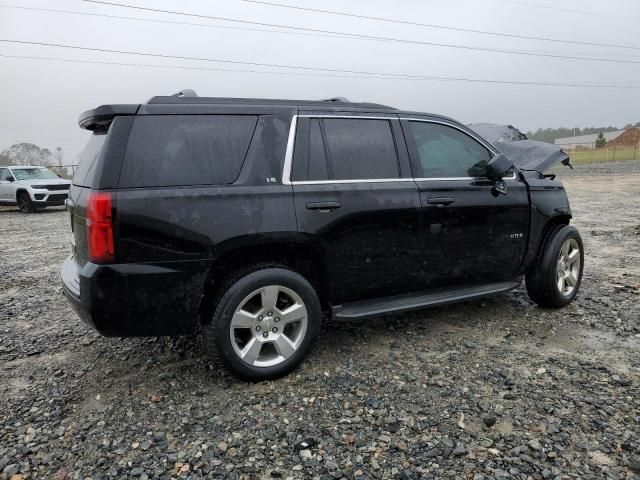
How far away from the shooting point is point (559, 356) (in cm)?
372

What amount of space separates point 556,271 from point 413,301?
5.30ft

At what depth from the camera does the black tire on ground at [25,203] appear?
52.5ft

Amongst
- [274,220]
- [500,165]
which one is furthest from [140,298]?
[500,165]

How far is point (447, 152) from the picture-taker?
4.21 metres

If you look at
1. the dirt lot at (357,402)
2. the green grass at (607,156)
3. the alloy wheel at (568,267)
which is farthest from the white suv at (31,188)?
the green grass at (607,156)

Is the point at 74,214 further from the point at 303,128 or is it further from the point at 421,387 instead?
the point at 421,387

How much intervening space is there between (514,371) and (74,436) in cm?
277

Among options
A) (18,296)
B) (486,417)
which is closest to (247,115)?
(486,417)

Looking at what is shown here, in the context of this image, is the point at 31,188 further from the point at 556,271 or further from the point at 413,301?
the point at 556,271

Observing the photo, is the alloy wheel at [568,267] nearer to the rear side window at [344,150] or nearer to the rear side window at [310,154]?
the rear side window at [344,150]

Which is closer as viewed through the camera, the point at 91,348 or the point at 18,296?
the point at 91,348

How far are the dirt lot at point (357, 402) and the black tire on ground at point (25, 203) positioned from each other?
42.2 ft

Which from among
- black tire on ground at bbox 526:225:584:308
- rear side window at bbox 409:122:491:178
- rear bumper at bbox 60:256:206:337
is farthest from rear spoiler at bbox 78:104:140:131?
black tire on ground at bbox 526:225:584:308

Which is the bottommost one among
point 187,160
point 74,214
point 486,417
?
point 486,417
